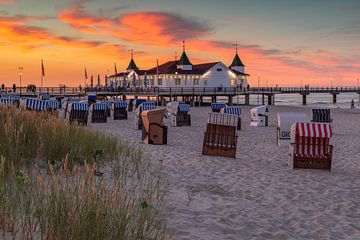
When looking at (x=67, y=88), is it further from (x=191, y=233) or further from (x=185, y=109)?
(x=191, y=233)

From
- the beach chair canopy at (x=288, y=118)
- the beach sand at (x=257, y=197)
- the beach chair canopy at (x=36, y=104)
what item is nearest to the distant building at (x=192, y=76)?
the beach chair canopy at (x=36, y=104)

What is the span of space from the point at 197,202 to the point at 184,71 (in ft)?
192

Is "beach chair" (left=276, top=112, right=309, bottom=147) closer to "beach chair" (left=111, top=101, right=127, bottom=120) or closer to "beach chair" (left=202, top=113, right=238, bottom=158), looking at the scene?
"beach chair" (left=202, top=113, right=238, bottom=158)

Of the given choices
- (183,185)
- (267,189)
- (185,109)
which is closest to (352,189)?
(267,189)

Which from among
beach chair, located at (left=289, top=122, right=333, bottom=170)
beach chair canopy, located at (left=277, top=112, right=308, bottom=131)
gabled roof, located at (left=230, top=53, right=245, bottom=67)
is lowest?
beach chair, located at (left=289, top=122, right=333, bottom=170)

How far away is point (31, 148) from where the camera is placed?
7.52 metres

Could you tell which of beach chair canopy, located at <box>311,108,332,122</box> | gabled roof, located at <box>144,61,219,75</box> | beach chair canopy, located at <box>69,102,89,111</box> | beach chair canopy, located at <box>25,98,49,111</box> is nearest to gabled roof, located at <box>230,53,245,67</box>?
gabled roof, located at <box>144,61,219,75</box>

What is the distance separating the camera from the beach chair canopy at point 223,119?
472 inches

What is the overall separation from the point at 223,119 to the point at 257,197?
494 cm

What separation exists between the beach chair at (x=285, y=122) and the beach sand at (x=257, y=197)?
1643 millimetres

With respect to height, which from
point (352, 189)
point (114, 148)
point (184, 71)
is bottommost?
point (352, 189)

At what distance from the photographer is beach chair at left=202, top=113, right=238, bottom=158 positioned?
38.9 feet

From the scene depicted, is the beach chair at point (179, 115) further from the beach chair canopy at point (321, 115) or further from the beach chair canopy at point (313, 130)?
the beach chair canopy at point (313, 130)

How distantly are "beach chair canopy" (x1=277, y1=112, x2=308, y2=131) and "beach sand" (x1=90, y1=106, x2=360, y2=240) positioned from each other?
167 cm
